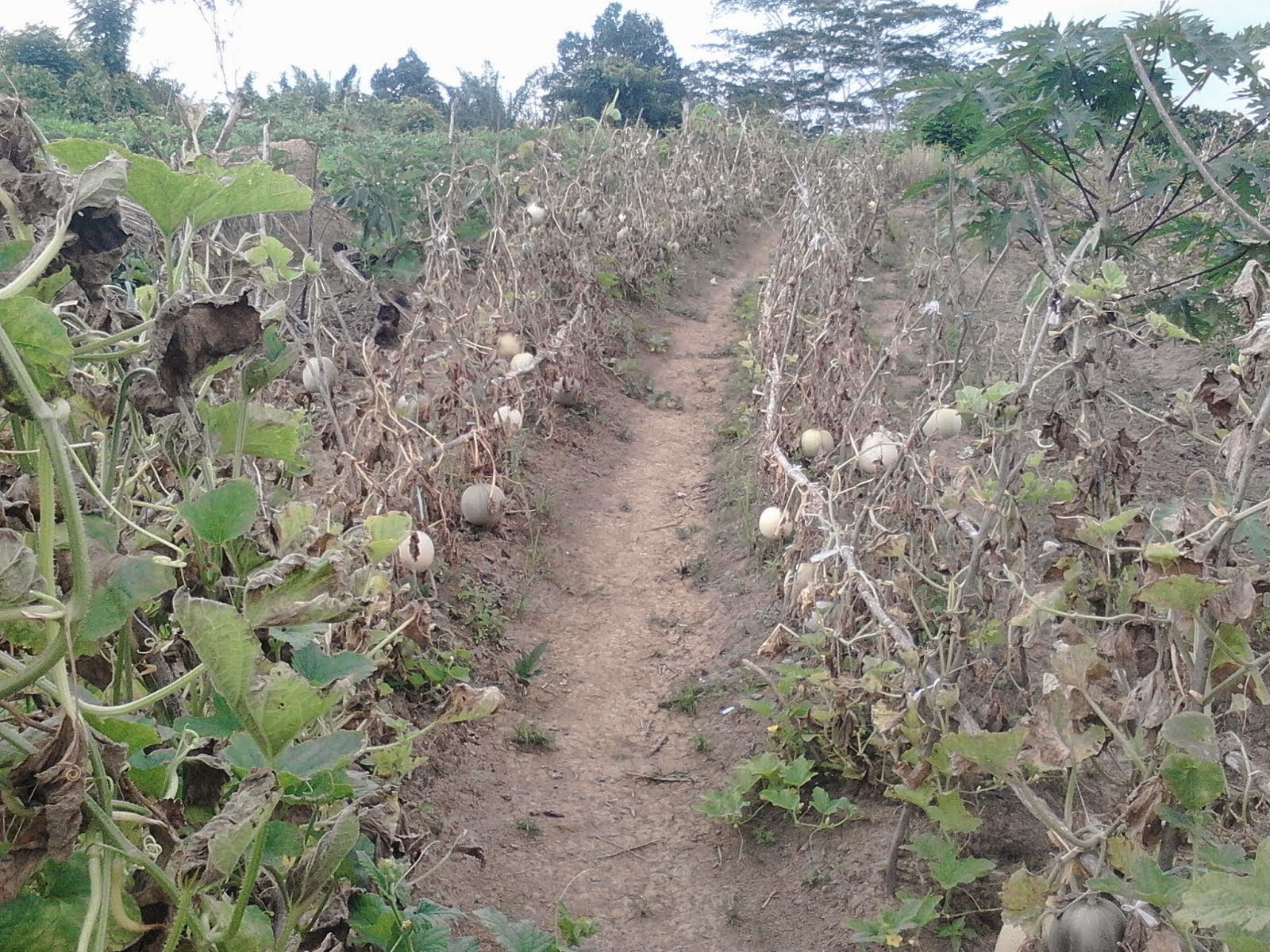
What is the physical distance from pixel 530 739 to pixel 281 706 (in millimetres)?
2640

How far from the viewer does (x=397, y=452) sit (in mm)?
3625

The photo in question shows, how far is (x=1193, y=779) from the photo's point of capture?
4.42 ft

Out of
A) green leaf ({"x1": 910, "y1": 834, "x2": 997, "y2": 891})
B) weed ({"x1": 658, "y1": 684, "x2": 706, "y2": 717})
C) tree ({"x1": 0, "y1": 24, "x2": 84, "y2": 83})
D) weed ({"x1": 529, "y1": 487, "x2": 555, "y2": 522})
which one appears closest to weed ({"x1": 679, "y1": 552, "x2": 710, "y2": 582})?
weed ({"x1": 529, "y1": 487, "x2": 555, "y2": 522})

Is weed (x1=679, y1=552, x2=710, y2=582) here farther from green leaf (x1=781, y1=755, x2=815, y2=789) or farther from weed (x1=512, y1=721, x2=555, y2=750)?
green leaf (x1=781, y1=755, x2=815, y2=789)

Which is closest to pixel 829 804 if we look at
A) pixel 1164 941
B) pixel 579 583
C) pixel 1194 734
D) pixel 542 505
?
pixel 1164 941

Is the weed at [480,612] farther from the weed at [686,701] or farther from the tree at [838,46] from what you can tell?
the tree at [838,46]

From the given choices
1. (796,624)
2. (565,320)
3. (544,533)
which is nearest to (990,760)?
(796,624)

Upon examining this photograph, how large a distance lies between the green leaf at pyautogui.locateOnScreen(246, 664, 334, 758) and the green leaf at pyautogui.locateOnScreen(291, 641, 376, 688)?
191mm

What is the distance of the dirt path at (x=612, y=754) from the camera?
2.64m

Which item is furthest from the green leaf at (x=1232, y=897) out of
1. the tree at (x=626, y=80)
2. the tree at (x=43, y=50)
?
the tree at (x=43, y=50)

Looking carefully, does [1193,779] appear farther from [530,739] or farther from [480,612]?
[480,612]

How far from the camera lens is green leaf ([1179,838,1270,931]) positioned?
3.32ft

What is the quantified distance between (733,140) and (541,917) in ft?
45.0

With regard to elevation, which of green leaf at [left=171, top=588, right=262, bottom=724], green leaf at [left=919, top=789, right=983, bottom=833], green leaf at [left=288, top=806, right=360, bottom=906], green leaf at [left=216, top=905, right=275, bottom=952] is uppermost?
green leaf at [left=171, top=588, right=262, bottom=724]
